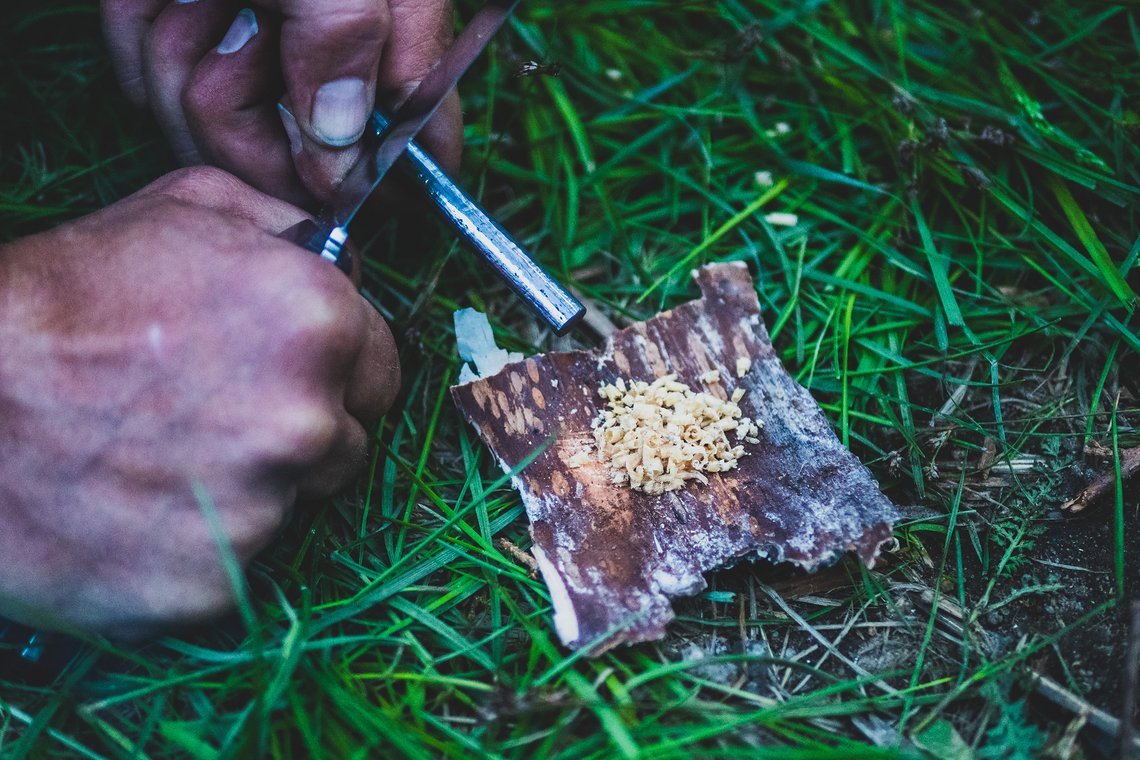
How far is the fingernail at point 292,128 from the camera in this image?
2.15 metres

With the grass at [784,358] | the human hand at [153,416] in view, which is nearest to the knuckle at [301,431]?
the human hand at [153,416]

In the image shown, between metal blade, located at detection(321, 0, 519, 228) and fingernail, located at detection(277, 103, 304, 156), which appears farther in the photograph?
fingernail, located at detection(277, 103, 304, 156)

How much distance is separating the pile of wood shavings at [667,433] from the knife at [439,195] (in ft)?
0.92

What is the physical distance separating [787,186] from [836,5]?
0.72 metres

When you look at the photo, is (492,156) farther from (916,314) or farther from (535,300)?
(916,314)

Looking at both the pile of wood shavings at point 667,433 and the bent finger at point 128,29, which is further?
the bent finger at point 128,29

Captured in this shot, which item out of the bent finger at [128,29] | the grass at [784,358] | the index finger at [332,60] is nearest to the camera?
the grass at [784,358]

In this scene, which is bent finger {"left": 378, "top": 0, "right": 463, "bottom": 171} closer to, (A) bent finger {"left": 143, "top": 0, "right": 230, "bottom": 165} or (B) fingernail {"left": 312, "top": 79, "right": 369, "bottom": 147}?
(B) fingernail {"left": 312, "top": 79, "right": 369, "bottom": 147}

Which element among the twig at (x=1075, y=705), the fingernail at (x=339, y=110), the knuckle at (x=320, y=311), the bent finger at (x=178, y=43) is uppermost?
the bent finger at (x=178, y=43)

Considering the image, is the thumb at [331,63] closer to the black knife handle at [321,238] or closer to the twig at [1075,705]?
the black knife handle at [321,238]

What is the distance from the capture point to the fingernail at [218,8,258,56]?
211 centimetres

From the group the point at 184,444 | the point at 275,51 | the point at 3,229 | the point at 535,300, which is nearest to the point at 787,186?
the point at 535,300

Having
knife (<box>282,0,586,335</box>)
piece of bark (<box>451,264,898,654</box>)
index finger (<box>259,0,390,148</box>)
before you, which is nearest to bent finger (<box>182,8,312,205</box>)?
index finger (<box>259,0,390,148</box>)

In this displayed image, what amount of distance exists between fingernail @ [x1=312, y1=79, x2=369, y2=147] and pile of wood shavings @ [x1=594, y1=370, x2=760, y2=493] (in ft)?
3.10
